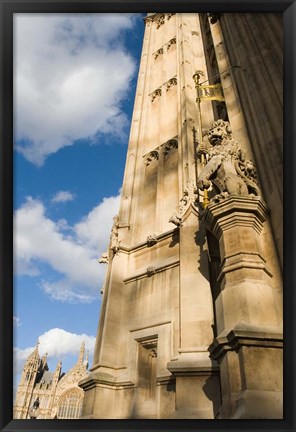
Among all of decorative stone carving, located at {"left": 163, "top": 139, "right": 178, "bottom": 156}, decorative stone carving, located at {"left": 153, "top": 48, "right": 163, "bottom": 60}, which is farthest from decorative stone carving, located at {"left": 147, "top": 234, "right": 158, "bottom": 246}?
decorative stone carving, located at {"left": 153, "top": 48, "right": 163, "bottom": 60}

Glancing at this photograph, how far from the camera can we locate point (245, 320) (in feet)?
14.3

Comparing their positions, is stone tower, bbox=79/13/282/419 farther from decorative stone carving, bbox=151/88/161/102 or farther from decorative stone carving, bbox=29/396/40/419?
decorative stone carving, bbox=29/396/40/419

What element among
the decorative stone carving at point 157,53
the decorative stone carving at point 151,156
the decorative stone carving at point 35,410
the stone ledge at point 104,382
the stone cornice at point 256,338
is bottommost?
the decorative stone carving at point 35,410

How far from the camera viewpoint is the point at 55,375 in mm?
62438

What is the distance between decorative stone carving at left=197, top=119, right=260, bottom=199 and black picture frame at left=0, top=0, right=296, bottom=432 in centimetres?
267

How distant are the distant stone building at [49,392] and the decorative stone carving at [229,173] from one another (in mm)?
60335

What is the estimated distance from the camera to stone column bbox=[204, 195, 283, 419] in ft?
12.4

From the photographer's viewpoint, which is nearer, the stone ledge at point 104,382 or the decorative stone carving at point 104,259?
the stone ledge at point 104,382

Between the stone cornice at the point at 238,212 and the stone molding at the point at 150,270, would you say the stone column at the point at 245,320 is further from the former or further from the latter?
the stone molding at the point at 150,270

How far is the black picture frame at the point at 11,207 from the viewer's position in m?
2.78

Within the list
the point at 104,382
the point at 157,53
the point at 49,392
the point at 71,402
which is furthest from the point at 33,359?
the point at 104,382

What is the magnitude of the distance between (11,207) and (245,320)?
3152 mm

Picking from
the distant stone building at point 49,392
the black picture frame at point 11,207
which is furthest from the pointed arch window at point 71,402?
the black picture frame at point 11,207

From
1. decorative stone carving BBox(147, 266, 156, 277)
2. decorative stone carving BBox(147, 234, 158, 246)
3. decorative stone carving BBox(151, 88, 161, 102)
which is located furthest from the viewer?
decorative stone carving BBox(151, 88, 161, 102)
